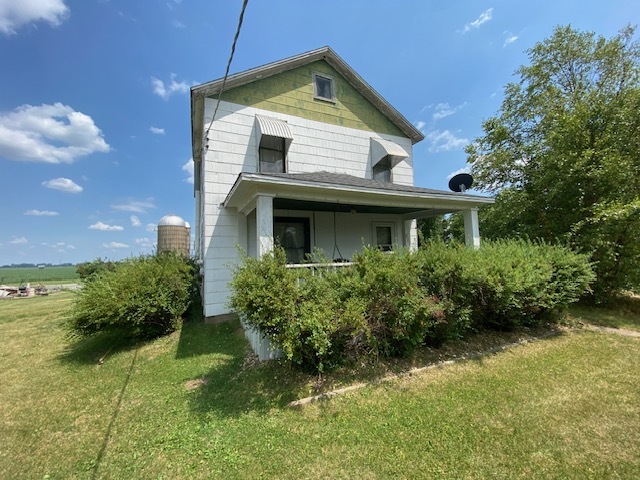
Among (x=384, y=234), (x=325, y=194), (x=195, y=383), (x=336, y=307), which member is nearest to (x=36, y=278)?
(x=195, y=383)

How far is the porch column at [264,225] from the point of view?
5.29m

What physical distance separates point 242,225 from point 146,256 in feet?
10.2

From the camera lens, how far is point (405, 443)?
2.71 metres

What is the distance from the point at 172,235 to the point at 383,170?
38.6 feet

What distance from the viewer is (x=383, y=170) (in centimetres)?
1016

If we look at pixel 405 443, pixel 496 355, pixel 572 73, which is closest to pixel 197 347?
pixel 405 443

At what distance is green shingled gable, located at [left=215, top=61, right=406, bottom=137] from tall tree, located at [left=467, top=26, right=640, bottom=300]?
4.76 m

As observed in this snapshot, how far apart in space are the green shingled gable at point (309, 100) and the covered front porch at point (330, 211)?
8.69ft

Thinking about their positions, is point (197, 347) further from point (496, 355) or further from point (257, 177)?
point (496, 355)

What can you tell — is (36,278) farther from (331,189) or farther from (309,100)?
(331,189)

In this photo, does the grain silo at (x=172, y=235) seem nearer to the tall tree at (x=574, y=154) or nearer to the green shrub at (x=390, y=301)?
the green shrub at (x=390, y=301)

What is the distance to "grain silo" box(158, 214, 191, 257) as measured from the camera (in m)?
14.5

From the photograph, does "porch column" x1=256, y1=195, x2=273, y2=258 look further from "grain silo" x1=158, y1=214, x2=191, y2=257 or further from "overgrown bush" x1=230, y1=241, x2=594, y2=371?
"grain silo" x1=158, y1=214, x2=191, y2=257

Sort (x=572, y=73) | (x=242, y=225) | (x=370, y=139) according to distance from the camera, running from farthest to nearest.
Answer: (x=572, y=73), (x=370, y=139), (x=242, y=225)
